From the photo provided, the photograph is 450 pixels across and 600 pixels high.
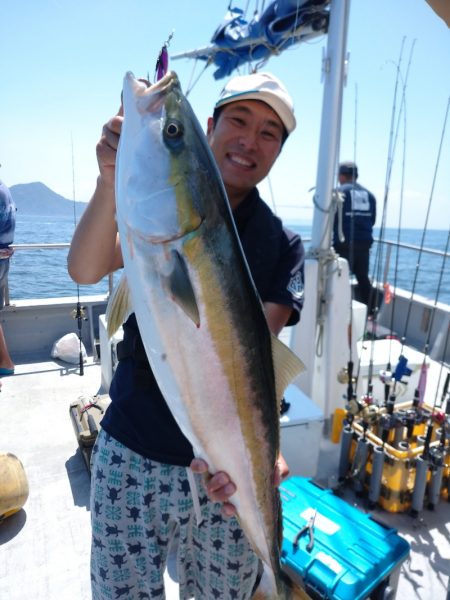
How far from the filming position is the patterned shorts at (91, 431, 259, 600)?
1.67 m

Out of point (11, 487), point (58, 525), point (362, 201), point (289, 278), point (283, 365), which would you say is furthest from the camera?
→ point (362, 201)

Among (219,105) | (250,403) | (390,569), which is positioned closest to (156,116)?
(219,105)

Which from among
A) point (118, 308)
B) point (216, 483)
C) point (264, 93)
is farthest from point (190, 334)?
point (264, 93)

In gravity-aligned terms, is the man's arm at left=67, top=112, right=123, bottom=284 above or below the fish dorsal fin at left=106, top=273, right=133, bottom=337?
above

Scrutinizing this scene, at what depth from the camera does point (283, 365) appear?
1.53 metres

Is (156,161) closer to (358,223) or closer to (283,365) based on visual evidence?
(283,365)

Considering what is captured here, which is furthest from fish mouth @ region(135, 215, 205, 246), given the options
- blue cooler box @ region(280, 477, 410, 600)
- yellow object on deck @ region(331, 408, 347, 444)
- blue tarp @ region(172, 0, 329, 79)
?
blue tarp @ region(172, 0, 329, 79)

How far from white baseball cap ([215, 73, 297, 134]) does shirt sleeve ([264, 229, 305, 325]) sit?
1.64 feet

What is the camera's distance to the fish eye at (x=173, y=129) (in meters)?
1.22

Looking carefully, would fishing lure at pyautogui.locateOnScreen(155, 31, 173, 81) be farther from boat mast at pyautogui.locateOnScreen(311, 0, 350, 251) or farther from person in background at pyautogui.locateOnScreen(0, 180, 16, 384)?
person in background at pyautogui.locateOnScreen(0, 180, 16, 384)

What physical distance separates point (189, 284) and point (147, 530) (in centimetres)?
105

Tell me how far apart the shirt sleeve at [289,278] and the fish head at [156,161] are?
68cm

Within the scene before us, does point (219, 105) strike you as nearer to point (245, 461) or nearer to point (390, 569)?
point (245, 461)

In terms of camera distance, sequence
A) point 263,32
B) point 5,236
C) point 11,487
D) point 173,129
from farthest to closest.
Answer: point 5,236 < point 263,32 < point 11,487 < point 173,129
